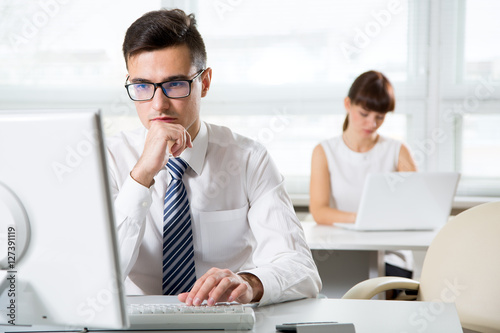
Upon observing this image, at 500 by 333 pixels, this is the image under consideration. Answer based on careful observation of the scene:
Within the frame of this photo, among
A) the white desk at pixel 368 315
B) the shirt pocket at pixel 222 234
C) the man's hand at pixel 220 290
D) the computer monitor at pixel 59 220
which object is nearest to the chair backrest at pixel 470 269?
the white desk at pixel 368 315

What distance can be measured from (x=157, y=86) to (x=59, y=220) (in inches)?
30.5

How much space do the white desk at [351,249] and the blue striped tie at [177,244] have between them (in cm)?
98

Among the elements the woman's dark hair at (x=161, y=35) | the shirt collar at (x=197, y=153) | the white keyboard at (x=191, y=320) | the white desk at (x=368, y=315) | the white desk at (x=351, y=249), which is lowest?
the white desk at (x=351, y=249)

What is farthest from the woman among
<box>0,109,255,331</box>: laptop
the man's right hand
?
<box>0,109,255,331</box>: laptop

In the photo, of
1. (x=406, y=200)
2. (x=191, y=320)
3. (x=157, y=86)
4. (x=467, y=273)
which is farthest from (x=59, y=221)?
(x=406, y=200)

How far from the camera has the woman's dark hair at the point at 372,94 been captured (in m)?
3.25

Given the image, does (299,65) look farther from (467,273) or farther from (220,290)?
(220,290)

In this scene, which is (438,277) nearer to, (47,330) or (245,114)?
(47,330)

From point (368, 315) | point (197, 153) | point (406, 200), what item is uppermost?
point (197, 153)

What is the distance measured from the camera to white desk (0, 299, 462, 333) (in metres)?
1.11

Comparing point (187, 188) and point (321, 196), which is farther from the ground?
point (187, 188)

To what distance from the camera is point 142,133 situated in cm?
170

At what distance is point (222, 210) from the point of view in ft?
5.37

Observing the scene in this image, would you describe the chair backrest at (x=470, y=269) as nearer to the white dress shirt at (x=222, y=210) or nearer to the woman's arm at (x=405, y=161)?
the white dress shirt at (x=222, y=210)
